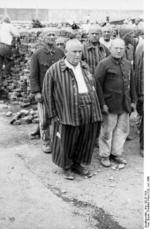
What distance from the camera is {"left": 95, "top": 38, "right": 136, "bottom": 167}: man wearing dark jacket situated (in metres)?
6.22

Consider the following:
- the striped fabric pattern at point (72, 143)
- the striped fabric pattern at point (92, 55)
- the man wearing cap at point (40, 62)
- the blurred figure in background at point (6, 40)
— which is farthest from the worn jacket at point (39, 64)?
the blurred figure in background at point (6, 40)

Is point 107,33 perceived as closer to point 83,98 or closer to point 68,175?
point 83,98

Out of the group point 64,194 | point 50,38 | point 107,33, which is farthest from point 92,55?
point 64,194

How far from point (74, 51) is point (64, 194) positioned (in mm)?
1890

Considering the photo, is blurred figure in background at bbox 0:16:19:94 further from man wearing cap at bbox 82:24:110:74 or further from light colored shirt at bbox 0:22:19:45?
man wearing cap at bbox 82:24:110:74

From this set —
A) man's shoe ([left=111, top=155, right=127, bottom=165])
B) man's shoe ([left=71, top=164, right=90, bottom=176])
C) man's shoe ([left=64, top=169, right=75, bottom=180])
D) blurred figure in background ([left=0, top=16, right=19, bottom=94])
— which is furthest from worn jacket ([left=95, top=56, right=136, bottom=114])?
blurred figure in background ([left=0, top=16, right=19, bottom=94])

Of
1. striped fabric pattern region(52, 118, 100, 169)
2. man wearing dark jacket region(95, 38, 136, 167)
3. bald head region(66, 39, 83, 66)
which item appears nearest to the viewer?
bald head region(66, 39, 83, 66)

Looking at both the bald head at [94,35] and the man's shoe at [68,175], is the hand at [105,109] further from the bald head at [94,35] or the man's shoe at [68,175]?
the bald head at [94,35]

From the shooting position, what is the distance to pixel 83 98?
577 cm

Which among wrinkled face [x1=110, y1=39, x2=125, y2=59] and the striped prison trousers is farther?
wrinkled face [x1=110, y1=39, x2=125, y2=59]

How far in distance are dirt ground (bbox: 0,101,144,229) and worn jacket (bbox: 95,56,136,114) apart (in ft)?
3.19

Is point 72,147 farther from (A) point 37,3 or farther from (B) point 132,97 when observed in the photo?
(A) point 37,3

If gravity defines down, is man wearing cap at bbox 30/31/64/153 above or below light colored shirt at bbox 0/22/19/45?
below

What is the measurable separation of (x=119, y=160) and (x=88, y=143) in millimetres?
799
